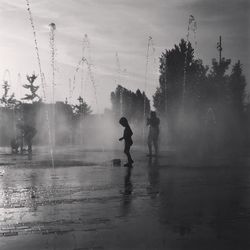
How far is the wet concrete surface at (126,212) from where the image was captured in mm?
5766

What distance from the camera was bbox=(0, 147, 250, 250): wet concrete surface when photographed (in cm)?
577

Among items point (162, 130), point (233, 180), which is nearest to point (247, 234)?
point (233, 180)

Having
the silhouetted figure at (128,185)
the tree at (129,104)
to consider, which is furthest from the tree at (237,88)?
the silhouetted figure at (128,185)

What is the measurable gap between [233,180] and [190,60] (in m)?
36.2

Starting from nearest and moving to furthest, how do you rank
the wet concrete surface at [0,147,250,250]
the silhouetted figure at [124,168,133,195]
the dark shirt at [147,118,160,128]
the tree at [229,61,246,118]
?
the wet concrete surface at [0,147,250,250], the silhouetted figure at [124,168,133,195], the dark shirt at [147,118,160,128], the tree at [229,61,246,118]

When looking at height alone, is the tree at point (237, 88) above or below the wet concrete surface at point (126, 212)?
above

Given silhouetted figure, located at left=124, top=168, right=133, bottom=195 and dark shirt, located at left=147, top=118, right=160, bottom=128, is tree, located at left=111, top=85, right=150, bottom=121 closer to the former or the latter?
dark shirt, located at left=147, top=118, right=160, bottom=128

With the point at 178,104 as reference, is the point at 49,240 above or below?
below

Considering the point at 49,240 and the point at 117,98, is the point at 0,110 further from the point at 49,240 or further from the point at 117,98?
the point at 49,240

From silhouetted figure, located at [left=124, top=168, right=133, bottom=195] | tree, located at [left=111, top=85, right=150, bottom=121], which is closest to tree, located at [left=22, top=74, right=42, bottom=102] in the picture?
tree, located at [left=111, top=85, right=150, bottom=121]

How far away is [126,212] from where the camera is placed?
7691 mm

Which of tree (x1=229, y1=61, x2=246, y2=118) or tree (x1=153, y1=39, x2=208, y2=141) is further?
tree (x1=229, y1=61, x2=246, y2=118)

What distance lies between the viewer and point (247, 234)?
607 cm

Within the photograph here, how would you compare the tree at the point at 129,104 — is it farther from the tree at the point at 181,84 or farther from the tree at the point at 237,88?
the tree at the point at 181,84
